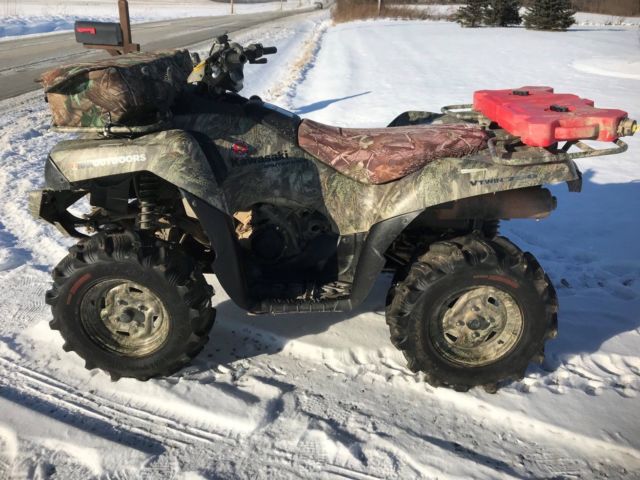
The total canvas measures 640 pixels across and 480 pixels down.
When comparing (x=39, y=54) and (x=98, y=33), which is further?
(x=39, y=54)

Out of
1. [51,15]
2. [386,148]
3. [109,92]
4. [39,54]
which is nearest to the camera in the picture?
[109,92]

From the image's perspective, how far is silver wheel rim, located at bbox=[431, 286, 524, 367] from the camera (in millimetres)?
2822

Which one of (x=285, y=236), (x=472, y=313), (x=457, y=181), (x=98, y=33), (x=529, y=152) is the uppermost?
(x=98, y=33)

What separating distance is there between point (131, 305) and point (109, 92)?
3.74 ft

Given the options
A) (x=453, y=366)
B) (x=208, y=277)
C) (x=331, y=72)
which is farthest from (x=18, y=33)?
(x=453, y=366)

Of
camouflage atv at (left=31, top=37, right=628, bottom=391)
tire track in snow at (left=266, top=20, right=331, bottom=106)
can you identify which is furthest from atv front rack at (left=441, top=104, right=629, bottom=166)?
tire track in snow at (left=266, top=20, right=331, bottom=106)

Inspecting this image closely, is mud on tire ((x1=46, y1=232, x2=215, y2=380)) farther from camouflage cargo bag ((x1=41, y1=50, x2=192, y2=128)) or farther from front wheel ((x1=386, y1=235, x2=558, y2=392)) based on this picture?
front wheel ((x1=386, y1=235, x2=558, y2=392))

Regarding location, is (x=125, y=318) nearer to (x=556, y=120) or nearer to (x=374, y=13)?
(x=556, y=120)

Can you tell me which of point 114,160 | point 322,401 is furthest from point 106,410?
point 114,160

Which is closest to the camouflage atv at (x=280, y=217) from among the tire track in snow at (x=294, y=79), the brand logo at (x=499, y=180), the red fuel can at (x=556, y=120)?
the brand logo at (x=499, y=180)

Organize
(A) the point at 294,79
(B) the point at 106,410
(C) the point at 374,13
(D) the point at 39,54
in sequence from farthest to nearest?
(C) the point at 374,13 < (D) the point at 39,54 < (A) the point at 294,79 < (B) the point at 106,410

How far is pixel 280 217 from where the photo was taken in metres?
3.00

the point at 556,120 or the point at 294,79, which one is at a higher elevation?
the point at 556,120

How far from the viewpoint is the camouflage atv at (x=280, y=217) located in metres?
2.67
